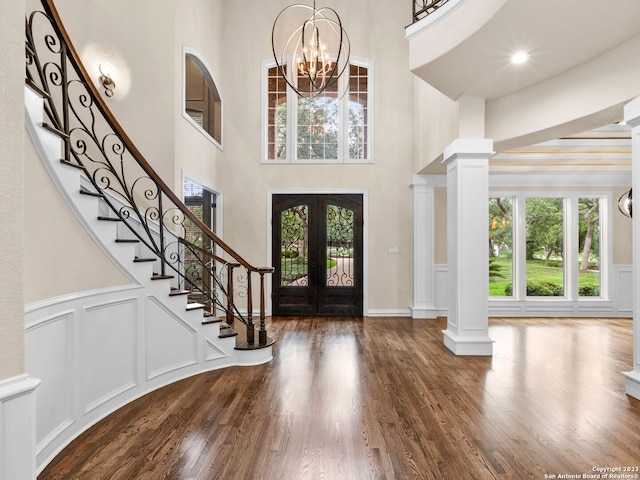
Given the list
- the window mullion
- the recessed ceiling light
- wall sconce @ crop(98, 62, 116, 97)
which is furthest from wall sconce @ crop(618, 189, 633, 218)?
wall sconce @ crop(98, 62, 116, 97)

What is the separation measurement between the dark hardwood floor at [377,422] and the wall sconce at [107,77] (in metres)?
3.36

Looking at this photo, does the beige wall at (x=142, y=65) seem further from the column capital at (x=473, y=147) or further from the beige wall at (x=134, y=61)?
the column capital at (x=473, y=147)

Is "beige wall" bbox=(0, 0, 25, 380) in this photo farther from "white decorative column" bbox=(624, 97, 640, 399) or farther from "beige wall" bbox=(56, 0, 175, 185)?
"white decorative column" bbox=(624, 97, 640, 399)

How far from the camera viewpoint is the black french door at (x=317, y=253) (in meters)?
6.98

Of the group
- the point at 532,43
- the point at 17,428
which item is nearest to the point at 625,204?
the point at 532,43

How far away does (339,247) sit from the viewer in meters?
7.02

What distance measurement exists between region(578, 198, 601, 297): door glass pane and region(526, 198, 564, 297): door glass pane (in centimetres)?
34

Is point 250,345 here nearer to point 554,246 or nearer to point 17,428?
point 17,428

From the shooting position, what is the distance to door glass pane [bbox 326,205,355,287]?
7.00 meters

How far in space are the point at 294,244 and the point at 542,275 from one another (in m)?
4.67

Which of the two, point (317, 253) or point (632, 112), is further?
point (317, 253)

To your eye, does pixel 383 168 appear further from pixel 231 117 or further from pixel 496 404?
pixel 496 404

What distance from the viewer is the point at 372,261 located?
698 centimetres

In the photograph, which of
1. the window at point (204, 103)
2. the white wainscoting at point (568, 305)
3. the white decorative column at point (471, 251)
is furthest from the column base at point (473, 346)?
the window at point (204, 103)
